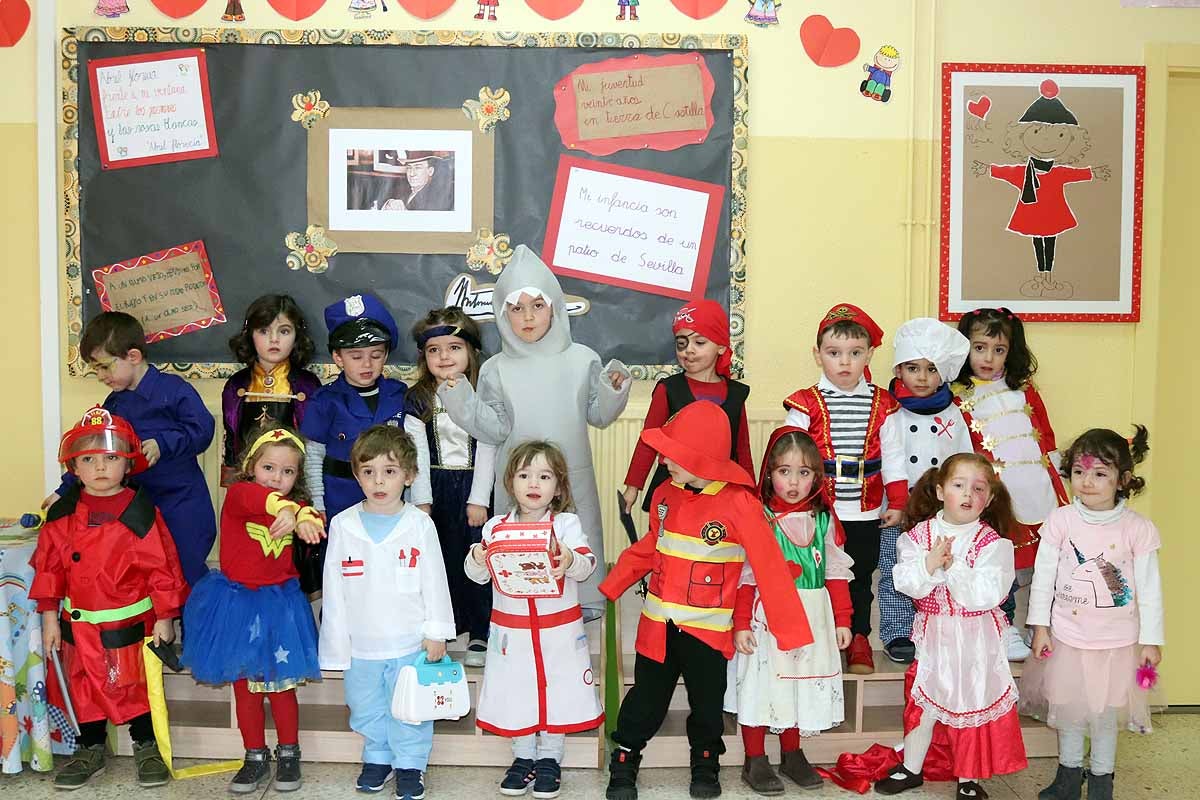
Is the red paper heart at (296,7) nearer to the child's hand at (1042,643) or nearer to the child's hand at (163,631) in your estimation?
the child's hand at (163,631)

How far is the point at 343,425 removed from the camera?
3.25 metres

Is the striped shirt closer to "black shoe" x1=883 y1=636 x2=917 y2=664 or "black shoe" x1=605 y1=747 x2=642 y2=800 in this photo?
"black shoe" x1=883 y1=636 x2=917 y2=664

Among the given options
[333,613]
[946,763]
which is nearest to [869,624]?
[946,763]

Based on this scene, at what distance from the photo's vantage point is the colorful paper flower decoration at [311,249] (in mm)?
3762

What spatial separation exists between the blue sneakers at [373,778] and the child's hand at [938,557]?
5.33 ft

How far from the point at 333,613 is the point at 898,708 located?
1774mm

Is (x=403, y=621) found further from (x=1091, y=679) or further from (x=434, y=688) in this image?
(x=1091, y=679)

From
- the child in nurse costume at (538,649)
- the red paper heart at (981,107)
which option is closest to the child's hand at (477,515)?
the child in nurse costume at (538,649)

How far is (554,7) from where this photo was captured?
12.2 feet

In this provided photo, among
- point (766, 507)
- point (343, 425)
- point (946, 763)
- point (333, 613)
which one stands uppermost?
point (343, 425)

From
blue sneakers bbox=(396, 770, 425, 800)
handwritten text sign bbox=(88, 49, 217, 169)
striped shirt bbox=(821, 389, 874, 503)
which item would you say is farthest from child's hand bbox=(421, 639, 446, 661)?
handwritten text sign bbox=(88, 49, 217, 169)

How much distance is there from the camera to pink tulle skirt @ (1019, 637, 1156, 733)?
283 centimetres

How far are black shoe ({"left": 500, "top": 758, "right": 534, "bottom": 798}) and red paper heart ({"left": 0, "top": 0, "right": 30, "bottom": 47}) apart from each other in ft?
10.0

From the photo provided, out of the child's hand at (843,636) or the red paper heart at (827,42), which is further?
the red paper heart at (827,42)
